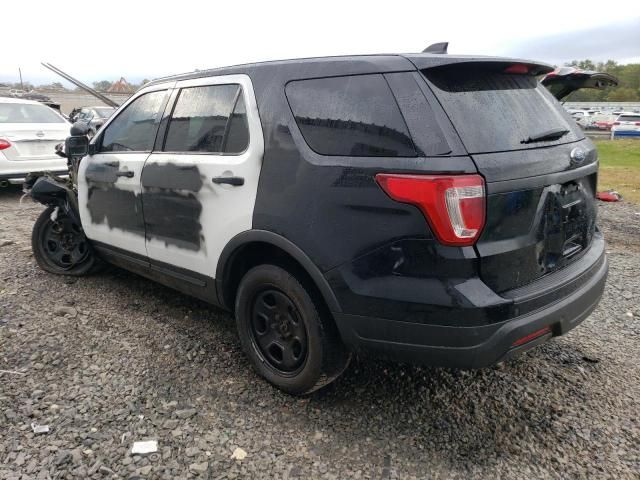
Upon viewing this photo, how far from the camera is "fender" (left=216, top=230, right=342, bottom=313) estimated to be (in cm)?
241

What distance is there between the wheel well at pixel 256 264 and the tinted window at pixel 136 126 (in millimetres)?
1204

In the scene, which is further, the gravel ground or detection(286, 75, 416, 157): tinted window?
the gravel ground

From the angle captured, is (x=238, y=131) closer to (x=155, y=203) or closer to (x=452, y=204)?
(x=155, y=203)

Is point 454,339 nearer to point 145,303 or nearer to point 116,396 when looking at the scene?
point 116,396

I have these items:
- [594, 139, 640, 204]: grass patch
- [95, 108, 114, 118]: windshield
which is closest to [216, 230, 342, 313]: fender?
[594, 139, 640, 204]: grass patch

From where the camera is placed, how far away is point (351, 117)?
238cm

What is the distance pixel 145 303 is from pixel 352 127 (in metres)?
2.62

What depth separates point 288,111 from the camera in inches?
104

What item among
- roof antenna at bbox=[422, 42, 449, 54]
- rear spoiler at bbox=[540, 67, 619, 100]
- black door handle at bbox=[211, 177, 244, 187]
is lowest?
black door handle at bbox=[211, 177, 244, 187]

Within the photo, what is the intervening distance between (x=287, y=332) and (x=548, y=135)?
5.62 feet

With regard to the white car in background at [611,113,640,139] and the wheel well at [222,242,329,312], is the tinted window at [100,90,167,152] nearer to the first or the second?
the wheel well at [222,242,329,312]

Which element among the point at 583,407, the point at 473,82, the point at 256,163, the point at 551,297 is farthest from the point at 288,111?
the point at 583,407

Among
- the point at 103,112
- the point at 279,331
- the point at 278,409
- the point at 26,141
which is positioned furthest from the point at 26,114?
the point at 103,112

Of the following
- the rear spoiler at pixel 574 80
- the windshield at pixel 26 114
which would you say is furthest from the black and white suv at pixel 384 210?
the windshield at pixel 26 114
